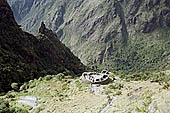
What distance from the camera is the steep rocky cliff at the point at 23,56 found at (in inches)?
3100

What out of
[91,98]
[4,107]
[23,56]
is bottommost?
[91,98]

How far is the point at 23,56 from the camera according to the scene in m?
108

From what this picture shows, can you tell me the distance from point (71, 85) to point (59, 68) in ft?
250

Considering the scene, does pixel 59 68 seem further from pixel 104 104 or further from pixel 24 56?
pixel 104 104

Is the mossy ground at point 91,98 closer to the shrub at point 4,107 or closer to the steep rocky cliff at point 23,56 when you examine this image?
the shrub at point 4,107

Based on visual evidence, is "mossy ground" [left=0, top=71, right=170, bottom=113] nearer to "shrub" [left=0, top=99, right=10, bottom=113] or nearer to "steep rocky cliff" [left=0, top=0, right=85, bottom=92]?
"shrub" [left=0, top=99, right=10, bottom=113]

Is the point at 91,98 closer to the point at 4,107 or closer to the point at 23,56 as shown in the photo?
the point at 4,107

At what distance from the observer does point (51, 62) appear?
126 metres

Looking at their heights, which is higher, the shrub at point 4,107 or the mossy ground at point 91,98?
the shrub at point 4,107

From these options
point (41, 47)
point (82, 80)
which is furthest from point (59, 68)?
point (82, 80)

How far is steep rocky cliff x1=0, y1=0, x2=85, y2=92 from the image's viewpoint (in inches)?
3100

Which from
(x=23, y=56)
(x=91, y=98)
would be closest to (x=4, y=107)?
(x=91, y=98)

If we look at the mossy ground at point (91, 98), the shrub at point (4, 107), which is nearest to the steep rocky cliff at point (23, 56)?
the mossy ground at point (91, 98)

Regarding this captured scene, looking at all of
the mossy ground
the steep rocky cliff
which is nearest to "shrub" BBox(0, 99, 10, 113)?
the mossy ground
